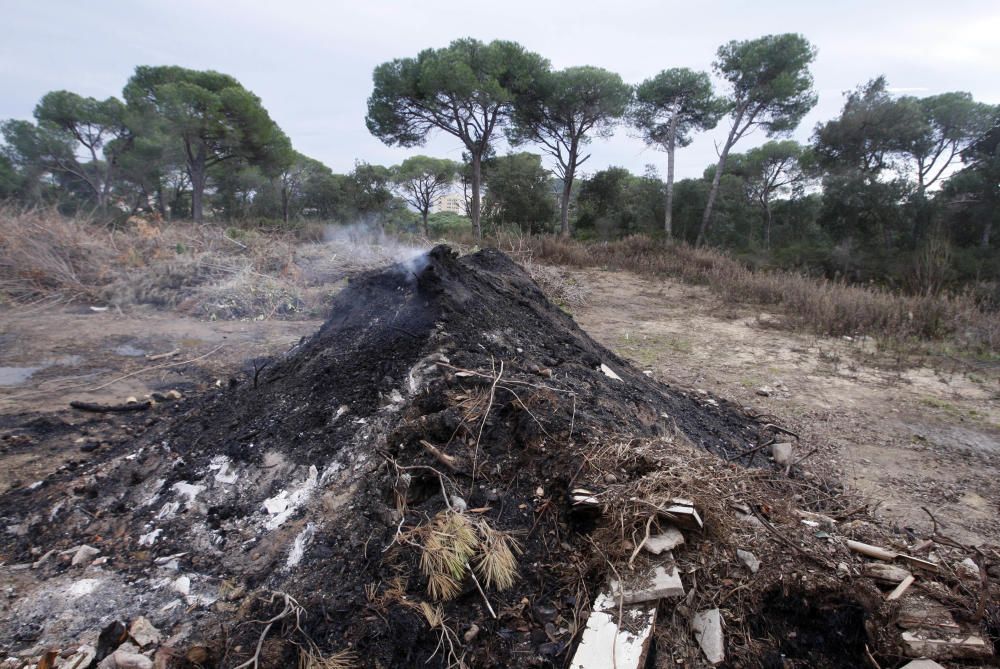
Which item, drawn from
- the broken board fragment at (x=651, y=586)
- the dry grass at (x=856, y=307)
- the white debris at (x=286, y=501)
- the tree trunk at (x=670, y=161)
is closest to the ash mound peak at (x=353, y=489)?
the white debris at (x=286, y=501)

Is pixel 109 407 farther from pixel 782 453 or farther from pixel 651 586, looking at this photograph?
pixel 782 453

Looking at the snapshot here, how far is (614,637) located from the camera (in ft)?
4.88

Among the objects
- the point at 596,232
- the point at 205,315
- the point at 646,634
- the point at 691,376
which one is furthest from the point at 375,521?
the point at 596,232

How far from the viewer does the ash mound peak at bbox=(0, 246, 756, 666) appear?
169cm

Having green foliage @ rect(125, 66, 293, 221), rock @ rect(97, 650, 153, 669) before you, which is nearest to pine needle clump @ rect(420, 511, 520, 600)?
rock @ rect(97, 650, 153, 669)

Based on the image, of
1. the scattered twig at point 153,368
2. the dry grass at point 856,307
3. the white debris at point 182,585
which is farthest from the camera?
the dry grass at point 856,307

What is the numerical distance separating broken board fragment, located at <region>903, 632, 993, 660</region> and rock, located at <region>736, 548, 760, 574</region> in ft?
1.33

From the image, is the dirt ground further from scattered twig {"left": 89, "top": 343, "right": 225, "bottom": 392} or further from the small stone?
the small stone

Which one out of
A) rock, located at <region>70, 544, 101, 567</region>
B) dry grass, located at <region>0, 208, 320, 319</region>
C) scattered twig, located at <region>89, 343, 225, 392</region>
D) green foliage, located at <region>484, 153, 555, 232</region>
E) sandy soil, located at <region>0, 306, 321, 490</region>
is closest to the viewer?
rock, located at <region>70, 544, 101, 567</region>

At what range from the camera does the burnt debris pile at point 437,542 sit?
1.54m

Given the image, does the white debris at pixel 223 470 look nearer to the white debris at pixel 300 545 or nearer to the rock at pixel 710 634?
the white debris at pixel 300 545

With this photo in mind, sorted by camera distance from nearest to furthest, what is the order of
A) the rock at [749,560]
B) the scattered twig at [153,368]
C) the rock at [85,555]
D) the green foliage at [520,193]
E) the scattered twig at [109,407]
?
the rock at [749,560] → the rock at [85,555] → the scattered twig at [109,407] → the scattered twig at [153,368] → the green foliage at [520,193]

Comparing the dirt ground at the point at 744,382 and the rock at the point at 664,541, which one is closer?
the rock at the point at 664,541

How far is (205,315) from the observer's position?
7.00 metres
